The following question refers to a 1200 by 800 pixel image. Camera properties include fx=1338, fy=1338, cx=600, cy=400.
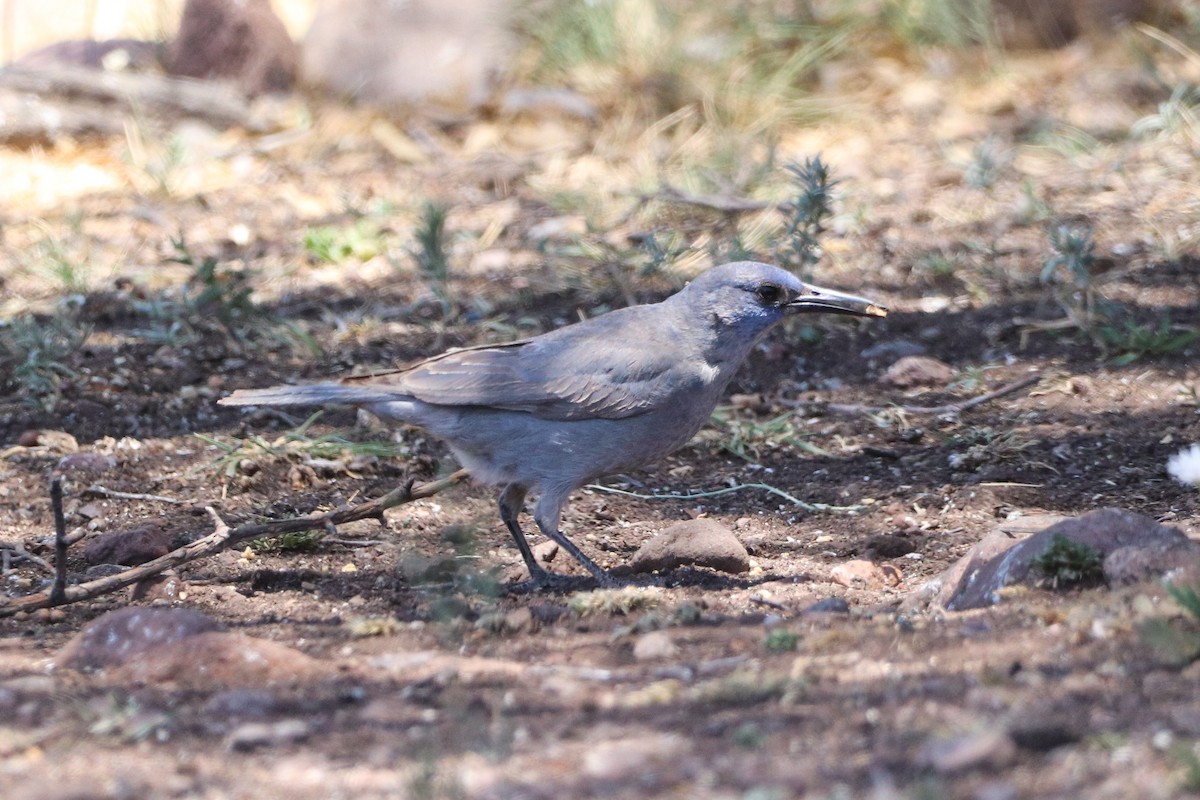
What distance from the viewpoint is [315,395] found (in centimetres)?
407

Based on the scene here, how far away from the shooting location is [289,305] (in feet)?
20.9

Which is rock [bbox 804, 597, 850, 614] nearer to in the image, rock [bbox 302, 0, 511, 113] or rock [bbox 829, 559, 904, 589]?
rock [bbox 829, 559, 904, 589]

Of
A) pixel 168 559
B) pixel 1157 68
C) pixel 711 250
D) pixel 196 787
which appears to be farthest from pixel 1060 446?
pixel 1157 68

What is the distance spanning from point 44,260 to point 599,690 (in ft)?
16.1

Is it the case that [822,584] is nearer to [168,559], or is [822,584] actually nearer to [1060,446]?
[1060,446]

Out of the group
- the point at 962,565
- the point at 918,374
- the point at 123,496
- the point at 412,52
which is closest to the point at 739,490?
the point at 918,374

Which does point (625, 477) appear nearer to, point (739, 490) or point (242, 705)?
point (739, 490)

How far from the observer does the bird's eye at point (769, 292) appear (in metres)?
4.25

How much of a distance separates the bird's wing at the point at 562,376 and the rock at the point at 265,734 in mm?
1605

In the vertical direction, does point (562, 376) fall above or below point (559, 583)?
above

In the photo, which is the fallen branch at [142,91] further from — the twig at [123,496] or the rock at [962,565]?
the rock at [962,565]

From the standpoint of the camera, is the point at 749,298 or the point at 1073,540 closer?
the point at 1073,540

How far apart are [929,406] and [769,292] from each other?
118 cm

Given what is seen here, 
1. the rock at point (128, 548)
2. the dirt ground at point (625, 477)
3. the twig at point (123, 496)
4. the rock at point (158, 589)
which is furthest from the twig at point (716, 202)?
the rock at point (158, 589)
